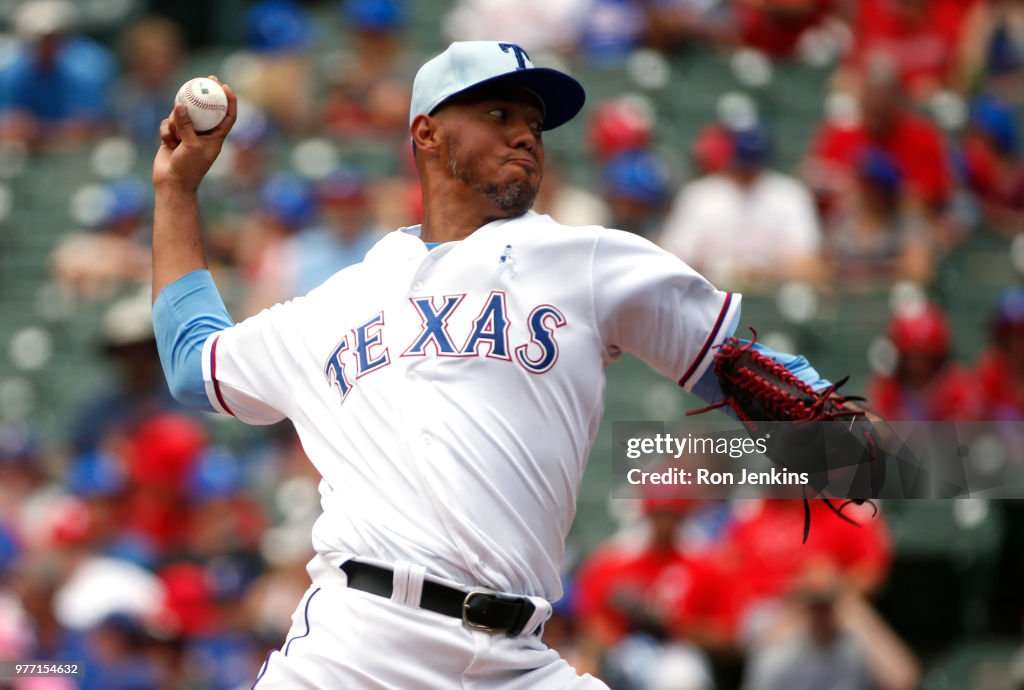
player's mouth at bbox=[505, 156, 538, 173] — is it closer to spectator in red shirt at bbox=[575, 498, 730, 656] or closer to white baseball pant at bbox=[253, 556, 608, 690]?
white baseball pant at bbox=[253, 556, 608, 690]

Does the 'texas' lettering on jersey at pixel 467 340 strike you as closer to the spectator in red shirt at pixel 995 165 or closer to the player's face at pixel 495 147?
the player's face at pixel 495 147

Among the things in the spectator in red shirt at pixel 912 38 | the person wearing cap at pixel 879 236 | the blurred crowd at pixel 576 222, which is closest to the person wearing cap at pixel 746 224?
the blurred crowd at pixel 576 222

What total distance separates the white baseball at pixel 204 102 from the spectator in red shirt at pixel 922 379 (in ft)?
12.9

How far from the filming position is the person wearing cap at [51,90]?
10.6 meters

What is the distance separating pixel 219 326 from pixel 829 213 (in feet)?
16.8

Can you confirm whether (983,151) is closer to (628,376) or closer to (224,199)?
(628,376)

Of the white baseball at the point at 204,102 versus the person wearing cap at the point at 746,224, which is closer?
the white baseball at the point at 204,102

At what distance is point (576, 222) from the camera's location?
799 cm

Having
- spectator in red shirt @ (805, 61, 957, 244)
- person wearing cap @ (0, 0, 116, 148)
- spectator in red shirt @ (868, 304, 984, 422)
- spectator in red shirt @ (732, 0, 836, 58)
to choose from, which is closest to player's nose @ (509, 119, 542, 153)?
spectator in red shirt @ (868, 304, 984, 422)

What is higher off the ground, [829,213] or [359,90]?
[359,90]

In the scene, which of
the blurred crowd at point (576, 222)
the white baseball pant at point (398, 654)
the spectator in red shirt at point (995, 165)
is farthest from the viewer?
the spectator in red shirt at point (995, 165)

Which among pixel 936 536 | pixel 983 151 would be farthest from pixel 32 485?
pixel 983 151

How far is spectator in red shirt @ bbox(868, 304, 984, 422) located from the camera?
6.92 metres

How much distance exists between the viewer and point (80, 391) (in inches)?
344
